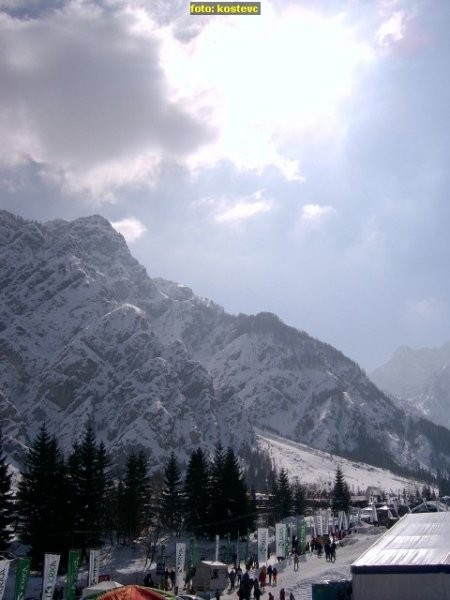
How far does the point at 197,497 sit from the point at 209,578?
28.2 m

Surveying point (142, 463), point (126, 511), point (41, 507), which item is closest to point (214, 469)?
point (142, 463)

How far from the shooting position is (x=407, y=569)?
2453 cm

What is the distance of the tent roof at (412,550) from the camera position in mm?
24520

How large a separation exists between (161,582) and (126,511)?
19551mm

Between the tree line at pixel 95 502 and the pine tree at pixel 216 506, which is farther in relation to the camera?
the pine tree at pixel 216 506

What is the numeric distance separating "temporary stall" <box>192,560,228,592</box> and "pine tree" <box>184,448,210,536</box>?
2370cm

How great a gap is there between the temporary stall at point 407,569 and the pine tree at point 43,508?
109ft

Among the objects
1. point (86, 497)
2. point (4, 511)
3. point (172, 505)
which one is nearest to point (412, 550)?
point (4, 511)

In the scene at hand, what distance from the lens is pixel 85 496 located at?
195ft

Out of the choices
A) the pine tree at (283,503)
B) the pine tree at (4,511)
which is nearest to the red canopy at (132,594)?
the pine tree at (4,511)

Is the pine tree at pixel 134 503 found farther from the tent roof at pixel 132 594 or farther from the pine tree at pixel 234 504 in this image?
the tent roof at pixel 132 594

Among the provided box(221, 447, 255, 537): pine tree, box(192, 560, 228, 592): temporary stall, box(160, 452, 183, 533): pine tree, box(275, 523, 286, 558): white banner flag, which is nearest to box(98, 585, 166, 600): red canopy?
box(192, 560, 228, 592): temporary stall

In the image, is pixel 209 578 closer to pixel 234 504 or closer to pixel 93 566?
pixel 93 566

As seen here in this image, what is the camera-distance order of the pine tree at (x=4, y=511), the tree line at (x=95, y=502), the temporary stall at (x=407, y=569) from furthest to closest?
the tree line at (x=95, y=502)
the pine tree at (x=4, y=511)
the temporary stall at (x=407, y=569)
